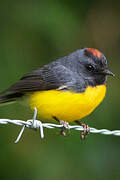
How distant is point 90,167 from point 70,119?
3.02 ft

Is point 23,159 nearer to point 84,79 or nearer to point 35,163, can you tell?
point 35,163

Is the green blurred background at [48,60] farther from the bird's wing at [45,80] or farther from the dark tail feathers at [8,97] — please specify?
the bird's wing at [45,80]

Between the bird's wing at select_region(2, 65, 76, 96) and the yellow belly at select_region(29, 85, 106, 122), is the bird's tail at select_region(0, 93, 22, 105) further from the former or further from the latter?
the yellow belly at select_region(29, 85, 106, 122)

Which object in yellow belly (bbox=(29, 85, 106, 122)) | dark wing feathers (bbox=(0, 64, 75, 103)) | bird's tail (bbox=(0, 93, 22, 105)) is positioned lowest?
yellow belly (bbox=(29, 85, 106, 122))

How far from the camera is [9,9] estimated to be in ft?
18.3

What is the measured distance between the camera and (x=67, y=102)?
13.7 feet

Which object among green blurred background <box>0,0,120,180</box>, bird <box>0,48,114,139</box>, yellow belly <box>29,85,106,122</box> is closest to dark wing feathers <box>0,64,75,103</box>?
bird <box>0,48,114,139</box>

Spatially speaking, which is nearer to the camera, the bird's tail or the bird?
the bird

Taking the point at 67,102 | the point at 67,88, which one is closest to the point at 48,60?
the point at 67,88

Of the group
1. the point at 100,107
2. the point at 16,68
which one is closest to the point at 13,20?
the point at 16,68

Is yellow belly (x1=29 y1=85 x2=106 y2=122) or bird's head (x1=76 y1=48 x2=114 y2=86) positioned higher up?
bird's head (x1=76 y1=48 x2=114 y2=86)

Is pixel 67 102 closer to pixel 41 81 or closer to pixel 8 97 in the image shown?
pixel 41 81

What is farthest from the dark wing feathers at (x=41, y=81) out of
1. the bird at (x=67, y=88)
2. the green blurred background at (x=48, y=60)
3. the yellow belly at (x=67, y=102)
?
the green blurred background at (x=48, y=60)

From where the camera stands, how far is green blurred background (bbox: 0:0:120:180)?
16.7ft
